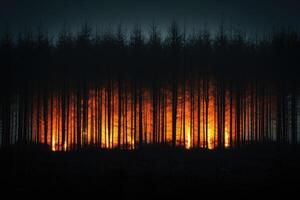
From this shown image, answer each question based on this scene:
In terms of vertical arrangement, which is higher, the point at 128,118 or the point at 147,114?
the point at 147,114

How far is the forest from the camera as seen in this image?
35938mm

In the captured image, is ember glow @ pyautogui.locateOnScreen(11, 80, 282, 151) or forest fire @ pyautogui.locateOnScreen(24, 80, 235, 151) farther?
ember glow @ pyautogui.locateOnScreen(11, 80, 282, 151)

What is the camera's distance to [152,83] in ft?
122

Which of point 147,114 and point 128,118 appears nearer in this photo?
point 128,118

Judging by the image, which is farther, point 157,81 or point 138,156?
point 157,81

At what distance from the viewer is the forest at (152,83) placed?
118ft

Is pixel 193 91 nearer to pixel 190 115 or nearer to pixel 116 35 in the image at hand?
pixel 190 115

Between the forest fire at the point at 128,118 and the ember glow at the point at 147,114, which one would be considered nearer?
the forest fire at the point at 128,118

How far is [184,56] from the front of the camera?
3806 cm

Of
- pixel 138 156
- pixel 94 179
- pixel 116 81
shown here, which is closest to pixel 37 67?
pixel 116 81

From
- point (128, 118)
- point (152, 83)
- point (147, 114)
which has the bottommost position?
point (128, 118)

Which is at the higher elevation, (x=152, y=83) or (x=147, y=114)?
(x=152, y=83)

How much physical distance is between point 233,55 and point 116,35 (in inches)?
601

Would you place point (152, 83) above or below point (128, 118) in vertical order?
above
